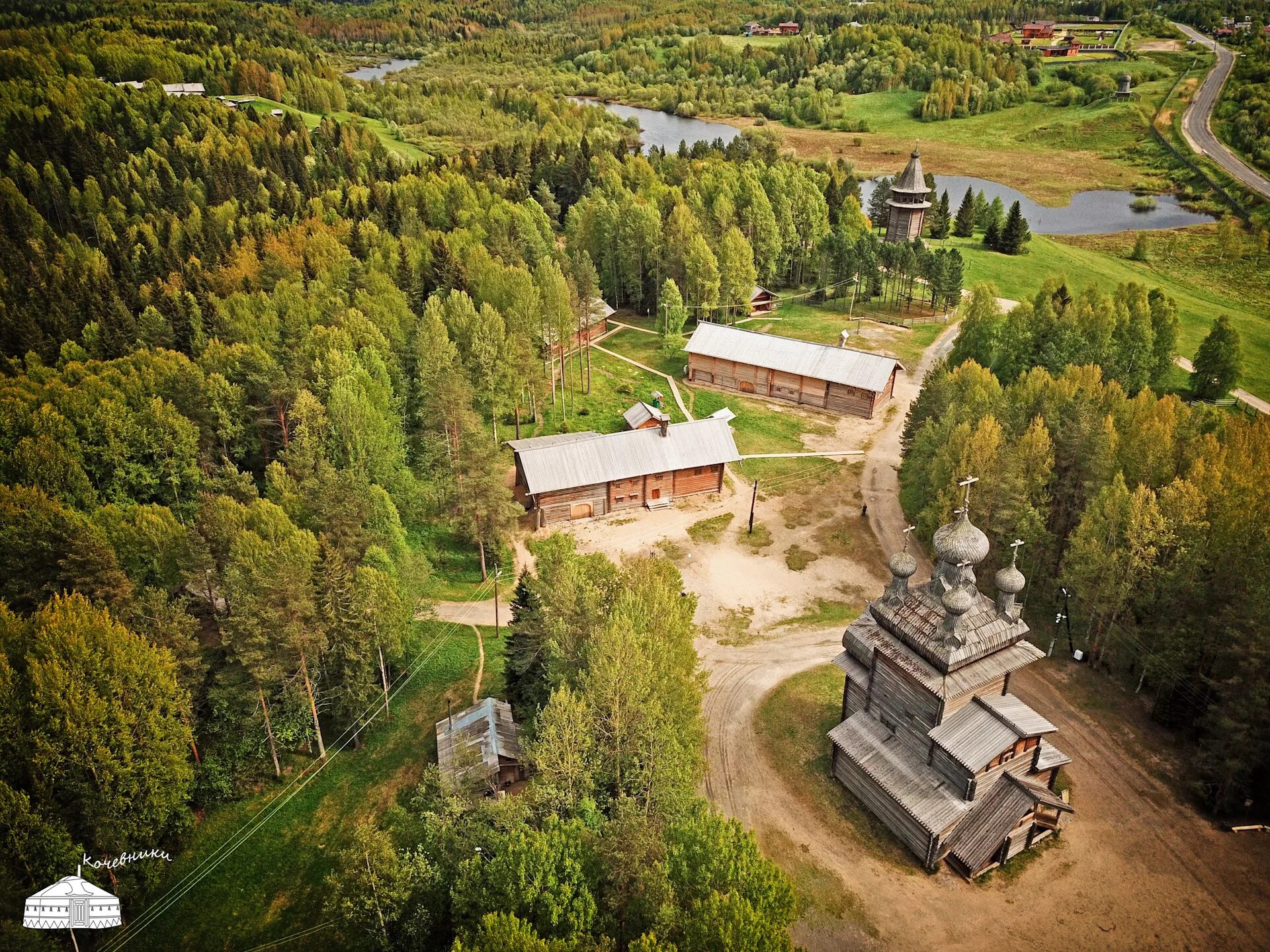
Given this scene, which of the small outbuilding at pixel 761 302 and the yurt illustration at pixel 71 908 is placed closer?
the yurt illustration at pixel 71 908

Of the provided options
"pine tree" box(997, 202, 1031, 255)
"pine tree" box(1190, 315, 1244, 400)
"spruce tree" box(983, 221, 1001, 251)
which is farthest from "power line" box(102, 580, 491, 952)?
"spruce tree" box(983, 221, 1001, 251)

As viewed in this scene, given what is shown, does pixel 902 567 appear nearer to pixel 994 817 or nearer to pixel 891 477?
pixel 994 817

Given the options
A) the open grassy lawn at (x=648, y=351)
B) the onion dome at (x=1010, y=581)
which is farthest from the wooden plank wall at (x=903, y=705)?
the open grassy lawn at (x=648, y=351)

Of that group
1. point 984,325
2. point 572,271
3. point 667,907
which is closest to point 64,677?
point 667,907

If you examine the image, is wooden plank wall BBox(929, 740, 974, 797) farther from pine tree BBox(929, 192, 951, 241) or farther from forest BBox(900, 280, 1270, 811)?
pine tree BBox(929, 192, 951, 241)

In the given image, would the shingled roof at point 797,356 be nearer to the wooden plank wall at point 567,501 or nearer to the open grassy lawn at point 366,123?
the wooden plank wall at point 567,501

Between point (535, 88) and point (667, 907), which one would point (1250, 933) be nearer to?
point (667, 907)
